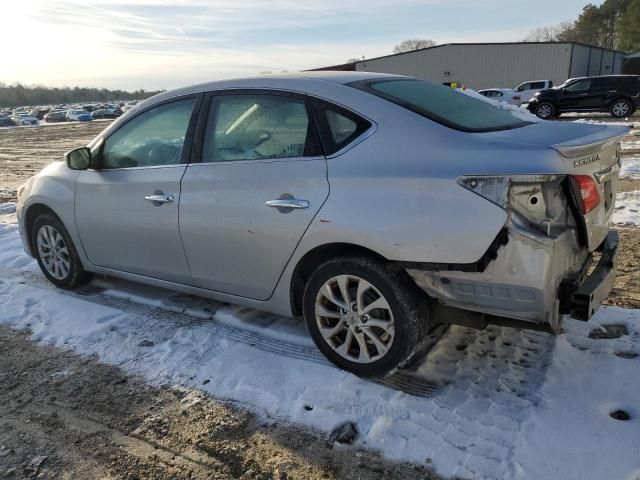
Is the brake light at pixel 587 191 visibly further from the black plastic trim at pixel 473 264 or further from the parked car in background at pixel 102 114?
the parked car in background at pixel 102 114

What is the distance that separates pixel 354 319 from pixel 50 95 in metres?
138

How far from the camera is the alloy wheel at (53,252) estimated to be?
15.5ft

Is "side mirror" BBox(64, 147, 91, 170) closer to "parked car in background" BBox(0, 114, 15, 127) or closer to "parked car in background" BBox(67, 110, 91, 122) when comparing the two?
"parked car in background" BBox(0, 114, 15, 127)

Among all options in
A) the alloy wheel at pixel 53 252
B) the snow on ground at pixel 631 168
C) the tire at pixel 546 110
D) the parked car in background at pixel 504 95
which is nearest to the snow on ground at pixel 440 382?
the alloy wheel at pixel 53 252

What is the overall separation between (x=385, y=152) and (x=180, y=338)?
2035mm

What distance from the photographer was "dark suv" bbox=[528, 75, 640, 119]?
20.2m

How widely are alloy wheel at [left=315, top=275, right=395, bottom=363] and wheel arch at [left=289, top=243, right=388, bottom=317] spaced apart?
0.15 m

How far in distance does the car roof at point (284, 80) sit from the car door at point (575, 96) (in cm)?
2087

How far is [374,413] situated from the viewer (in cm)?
278

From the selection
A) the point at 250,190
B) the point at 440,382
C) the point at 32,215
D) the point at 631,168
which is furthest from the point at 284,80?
the point at 631,168

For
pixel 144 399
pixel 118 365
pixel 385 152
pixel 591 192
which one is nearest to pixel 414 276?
pixel 385 152

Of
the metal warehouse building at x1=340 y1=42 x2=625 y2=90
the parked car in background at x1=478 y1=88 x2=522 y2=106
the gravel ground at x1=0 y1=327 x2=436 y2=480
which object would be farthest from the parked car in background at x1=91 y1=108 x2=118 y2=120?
the gravel ground at x1=0 y1=327 x2=436 y2=480

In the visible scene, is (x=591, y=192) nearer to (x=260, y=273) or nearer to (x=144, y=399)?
(x=260, y=273)

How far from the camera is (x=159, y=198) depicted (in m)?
3.73
